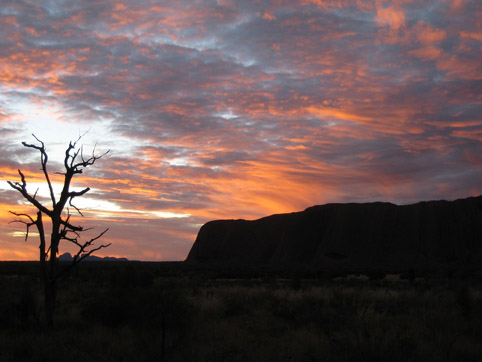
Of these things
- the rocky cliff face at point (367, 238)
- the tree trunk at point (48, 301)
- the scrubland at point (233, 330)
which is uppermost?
the rocky cliff face at point (367, 238)

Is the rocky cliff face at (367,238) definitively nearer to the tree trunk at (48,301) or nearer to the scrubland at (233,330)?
the scrubland at (233,330)

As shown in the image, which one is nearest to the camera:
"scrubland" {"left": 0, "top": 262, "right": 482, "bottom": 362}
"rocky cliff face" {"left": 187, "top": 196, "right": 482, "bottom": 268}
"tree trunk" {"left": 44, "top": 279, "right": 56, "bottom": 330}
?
"scrubland" {"left": 0, "top": 262, "right": 482, "bottom": 362}

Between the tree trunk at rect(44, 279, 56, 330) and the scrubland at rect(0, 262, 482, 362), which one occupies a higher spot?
the tree trunk at rect(44, 279, 56, 330)

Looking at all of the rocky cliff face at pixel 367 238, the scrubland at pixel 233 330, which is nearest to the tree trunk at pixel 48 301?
the scrubland at pixel 233 330

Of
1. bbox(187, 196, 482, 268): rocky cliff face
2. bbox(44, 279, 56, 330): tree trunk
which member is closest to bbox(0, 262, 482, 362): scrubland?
bbox(44, 279, 56, 330): tree trunk

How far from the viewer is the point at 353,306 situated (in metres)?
15.0

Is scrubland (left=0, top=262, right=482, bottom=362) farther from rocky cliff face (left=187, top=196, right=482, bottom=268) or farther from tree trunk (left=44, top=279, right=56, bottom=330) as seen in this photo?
rocky cliff face (left=187, top=196, right=482, bottom=268)

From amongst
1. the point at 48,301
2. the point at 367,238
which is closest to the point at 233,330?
the point at 48,301

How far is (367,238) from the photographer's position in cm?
8162

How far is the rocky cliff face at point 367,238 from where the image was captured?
7300 centimetres

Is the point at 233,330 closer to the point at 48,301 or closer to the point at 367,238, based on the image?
the point at 48,301

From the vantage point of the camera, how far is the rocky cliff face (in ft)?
240

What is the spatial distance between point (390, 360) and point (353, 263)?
69.4 m

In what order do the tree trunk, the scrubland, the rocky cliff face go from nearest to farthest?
1. the scrubland
2. the tree trunk
3. the rocky cliff face
